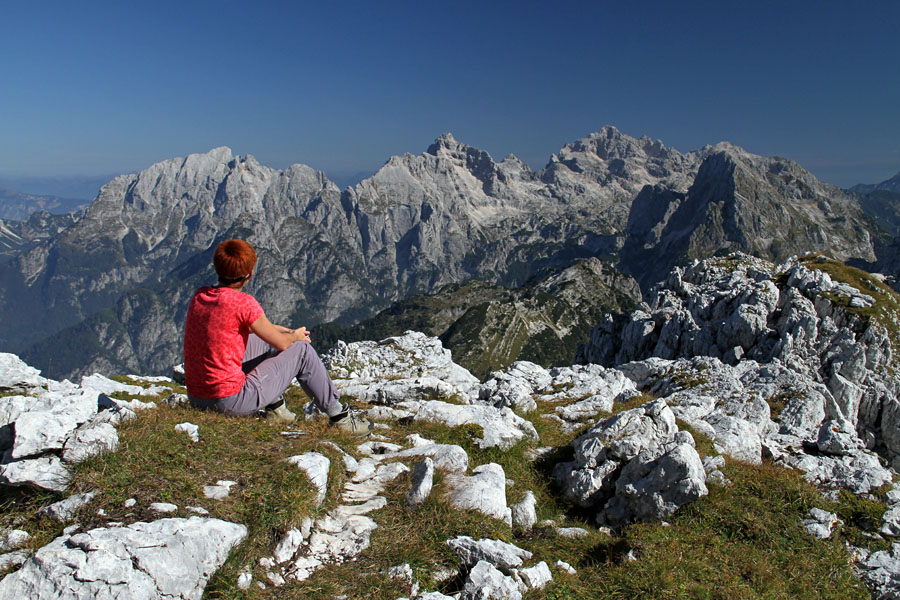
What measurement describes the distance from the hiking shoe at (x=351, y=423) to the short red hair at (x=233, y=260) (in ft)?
16.4

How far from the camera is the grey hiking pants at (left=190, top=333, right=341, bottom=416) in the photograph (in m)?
11.6

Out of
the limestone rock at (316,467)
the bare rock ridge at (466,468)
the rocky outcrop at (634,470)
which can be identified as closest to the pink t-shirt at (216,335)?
the bare rock ridge at (466,468)

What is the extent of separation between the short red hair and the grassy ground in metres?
3.42

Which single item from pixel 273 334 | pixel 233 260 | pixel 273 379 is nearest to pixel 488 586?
pixel 273 334

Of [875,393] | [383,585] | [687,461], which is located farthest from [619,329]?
[383,585]

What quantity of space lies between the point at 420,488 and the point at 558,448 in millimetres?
6668

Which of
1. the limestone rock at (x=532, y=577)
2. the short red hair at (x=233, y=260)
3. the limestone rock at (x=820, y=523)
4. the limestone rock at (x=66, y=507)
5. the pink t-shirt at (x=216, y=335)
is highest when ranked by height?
the short red hair at (x=233, y=260)

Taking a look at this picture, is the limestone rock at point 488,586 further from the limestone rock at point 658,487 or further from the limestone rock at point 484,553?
the limestone rock at point 658,487

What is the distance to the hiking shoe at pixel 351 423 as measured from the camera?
13266 millimetres

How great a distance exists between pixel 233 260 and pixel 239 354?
234 cm

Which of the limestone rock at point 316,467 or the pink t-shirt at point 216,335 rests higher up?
the pink t-shirt at point 216,335

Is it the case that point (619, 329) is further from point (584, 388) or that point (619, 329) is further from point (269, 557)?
point (269, 557)

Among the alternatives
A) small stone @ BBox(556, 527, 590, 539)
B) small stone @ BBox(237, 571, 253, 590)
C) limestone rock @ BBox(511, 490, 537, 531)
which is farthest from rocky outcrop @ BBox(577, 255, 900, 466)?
small stone @ BBox(237, 571, 253, 590)

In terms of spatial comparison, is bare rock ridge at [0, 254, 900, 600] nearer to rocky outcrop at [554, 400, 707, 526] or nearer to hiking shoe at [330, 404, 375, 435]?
rocky outcrop at [554, 400, 707, 526]
